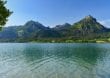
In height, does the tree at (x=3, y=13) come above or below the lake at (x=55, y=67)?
above

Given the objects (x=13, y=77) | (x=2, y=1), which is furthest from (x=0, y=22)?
(x=13, y=77)

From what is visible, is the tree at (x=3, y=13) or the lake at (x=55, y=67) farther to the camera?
the lake at (x=55, y=67)

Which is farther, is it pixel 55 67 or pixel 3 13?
pixel 55 67

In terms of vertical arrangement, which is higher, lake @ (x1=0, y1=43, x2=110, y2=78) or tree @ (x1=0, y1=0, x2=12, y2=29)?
tree @ (x1=0, y1=0, x2=12, y2=29)

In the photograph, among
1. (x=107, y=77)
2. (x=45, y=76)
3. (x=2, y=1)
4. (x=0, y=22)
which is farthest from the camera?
(x=45, y=76)

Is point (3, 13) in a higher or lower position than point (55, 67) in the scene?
higher

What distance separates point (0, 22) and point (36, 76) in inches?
591

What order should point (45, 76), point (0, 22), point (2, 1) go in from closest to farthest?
point (2, 1) → point (0, 22) → point (45, 76)

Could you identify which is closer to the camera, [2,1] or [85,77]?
[2,1]

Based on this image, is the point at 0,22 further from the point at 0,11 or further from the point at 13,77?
the point at 13,77

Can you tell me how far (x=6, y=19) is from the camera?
89.0ft

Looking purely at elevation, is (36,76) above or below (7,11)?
below

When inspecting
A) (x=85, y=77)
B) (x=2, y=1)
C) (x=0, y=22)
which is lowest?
(x=85, y=77)

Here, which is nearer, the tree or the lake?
the tree
